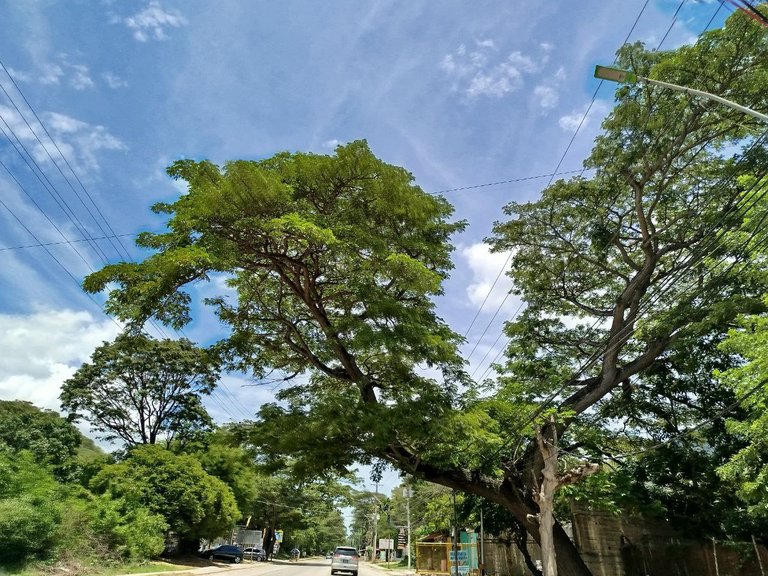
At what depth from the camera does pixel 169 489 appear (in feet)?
80.9

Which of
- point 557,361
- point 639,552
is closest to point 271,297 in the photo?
point 557,361

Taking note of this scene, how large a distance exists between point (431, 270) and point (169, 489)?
20.1 m

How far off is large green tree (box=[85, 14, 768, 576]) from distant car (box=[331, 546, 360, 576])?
48.1 ft

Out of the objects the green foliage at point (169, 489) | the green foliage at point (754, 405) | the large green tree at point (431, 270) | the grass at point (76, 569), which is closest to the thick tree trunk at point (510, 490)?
the large green tree at point (431, 270)

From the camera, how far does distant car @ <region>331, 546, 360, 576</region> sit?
25.8 meters

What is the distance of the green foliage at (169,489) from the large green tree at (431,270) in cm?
1267

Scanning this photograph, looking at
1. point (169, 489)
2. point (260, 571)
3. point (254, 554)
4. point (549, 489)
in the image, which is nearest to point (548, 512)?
point (549, 489)

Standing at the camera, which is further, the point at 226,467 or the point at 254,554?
the point at 254,554

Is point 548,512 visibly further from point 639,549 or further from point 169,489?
point 169,489

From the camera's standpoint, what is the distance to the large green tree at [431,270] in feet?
36.2

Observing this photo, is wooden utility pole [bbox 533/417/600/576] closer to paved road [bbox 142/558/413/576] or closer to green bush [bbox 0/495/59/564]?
green bush [bbox 0/495/59/564]

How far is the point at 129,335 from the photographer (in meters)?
13.2

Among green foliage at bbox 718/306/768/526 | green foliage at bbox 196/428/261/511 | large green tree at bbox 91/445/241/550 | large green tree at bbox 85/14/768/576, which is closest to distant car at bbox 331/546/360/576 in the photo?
green foliage at bbox 196/428/261/511

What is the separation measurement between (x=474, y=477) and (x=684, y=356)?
7730mm
